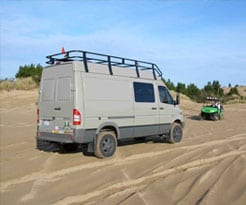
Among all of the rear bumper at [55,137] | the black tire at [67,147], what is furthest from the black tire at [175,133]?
the rear bumper at [55,137]

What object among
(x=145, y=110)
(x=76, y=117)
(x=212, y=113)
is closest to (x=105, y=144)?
(x=76, y=117)

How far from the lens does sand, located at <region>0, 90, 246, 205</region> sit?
20.6 feet

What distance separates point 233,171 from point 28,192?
435 cm

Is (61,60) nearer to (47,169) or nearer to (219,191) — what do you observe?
(47,169)

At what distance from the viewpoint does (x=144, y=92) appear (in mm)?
11953

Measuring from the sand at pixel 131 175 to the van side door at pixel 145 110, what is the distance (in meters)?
0.61

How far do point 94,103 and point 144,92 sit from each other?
250cm

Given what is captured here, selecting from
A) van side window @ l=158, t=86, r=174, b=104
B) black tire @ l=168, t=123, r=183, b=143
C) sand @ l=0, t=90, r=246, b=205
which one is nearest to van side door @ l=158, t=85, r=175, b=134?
van side window @ l=158, t=86, r=174, b=104

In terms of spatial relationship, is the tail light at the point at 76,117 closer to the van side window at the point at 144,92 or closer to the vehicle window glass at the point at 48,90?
the vehicle window glass at the point at 48,90

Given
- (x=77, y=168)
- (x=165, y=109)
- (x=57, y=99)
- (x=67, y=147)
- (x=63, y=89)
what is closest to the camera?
(x=77, y=168)

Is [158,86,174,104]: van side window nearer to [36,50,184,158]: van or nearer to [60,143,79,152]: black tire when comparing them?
[36,50,184,158]: van

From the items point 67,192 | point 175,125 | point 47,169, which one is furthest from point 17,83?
point 67,192

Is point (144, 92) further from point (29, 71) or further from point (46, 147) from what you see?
point (29, 71)

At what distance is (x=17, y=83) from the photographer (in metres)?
35.3
